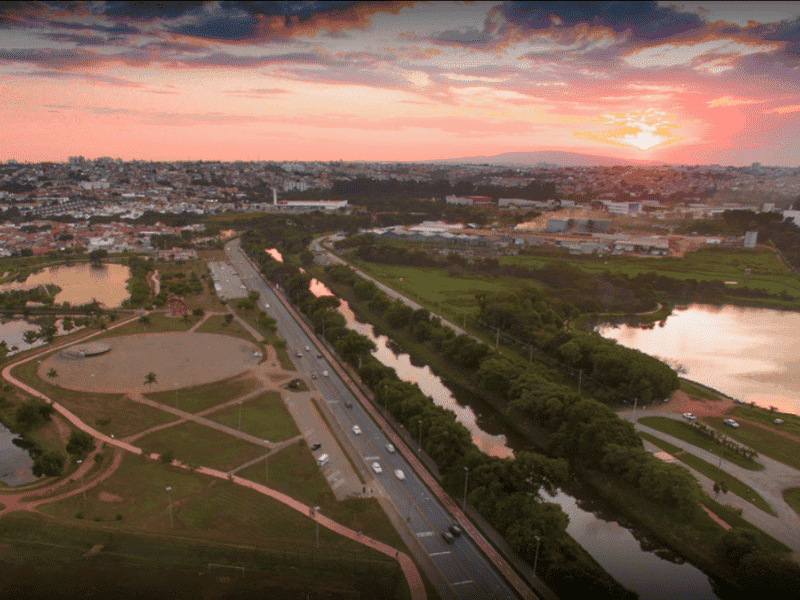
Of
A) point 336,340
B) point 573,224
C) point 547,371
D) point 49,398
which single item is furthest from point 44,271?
point 573,224

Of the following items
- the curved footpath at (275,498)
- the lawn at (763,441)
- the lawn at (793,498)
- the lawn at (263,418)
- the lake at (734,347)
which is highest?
the lake at (734,347)

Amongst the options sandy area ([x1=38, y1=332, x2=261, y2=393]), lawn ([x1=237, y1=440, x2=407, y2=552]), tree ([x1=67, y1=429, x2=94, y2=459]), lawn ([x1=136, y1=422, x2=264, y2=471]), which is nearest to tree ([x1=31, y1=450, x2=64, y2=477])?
tree ([x1=67, y1=429, x2=94, y2=459])

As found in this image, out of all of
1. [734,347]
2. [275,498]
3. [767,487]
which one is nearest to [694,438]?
[767,487]

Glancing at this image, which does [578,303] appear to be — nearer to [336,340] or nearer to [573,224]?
[336,340]

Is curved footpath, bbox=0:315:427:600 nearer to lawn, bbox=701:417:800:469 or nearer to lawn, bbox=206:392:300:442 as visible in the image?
lawn, bbox=206:392:300:442

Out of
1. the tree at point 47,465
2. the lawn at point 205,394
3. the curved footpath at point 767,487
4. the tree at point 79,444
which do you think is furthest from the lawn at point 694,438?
the tree at point 47,465

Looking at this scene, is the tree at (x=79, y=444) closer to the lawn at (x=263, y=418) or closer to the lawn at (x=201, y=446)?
the lawn at (x=201, y=446)
